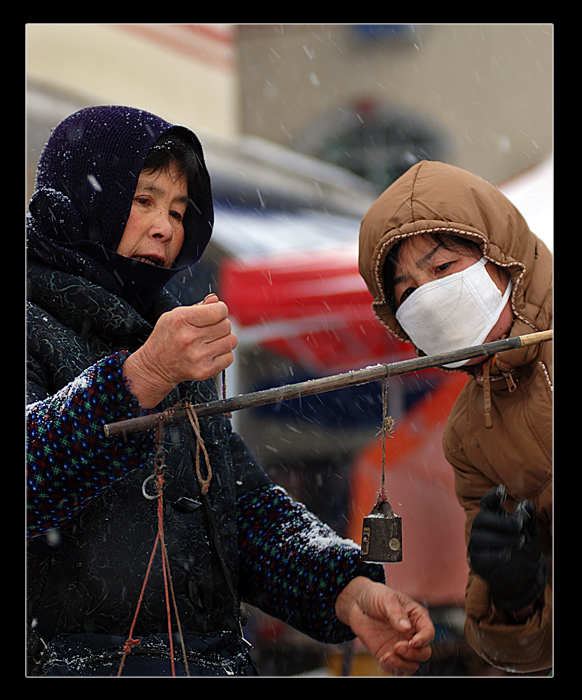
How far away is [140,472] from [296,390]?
35cm

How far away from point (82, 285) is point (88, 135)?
1.02 ft

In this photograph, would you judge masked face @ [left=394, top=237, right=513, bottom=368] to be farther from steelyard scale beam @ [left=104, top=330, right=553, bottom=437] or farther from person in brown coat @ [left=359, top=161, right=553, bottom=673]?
steelyard scale beam @ [left=104, top=330, right=553, bottom=437]

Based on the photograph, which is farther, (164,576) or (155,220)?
(155,220)

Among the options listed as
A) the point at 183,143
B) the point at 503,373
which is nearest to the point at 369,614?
the point at 503,373

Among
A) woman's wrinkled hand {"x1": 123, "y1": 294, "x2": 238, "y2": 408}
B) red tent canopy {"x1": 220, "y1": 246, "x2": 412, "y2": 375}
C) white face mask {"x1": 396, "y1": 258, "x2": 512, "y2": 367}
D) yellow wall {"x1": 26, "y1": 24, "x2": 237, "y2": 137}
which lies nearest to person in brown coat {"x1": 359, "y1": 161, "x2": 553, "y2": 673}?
white face mask {"x1": 396, "y1": 258, "x2": 512, "y2": 367}

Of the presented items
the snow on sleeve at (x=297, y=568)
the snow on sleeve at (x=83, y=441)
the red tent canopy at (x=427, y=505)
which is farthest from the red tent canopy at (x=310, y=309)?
the snow on sleeve at (x=83, y=441)

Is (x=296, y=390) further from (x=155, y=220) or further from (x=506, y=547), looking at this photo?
(x=506, y=547)

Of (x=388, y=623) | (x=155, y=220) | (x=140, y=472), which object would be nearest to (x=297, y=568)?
(x=388, y=623)

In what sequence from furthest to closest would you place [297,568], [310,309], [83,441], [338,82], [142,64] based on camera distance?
[310,309]
[338,82]
[142,64]
[297,568]
[83,441]

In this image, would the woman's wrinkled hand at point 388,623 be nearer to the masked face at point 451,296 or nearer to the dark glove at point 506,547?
the dark glove at point 506,547

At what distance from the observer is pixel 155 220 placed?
135 cm

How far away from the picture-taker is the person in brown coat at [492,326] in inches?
56.2

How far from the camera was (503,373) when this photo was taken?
148 centimetres

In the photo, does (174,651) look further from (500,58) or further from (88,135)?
(500,58)
